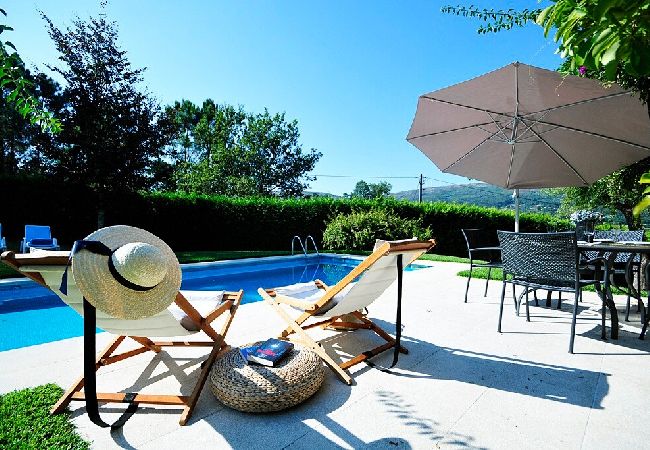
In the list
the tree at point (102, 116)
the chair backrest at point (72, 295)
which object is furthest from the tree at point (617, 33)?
the tree at point (102, 116)

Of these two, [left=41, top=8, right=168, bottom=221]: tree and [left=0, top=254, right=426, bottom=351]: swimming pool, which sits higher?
[left=41, top=8, right=168, bottom=221]: tree

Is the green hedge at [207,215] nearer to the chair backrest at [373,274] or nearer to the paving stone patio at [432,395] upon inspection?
the paving stone patio at [432,395]

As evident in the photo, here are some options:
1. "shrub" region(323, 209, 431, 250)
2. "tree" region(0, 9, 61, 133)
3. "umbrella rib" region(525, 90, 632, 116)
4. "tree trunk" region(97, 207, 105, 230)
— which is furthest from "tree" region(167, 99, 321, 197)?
"tree" region(0, 9, 61, 133)

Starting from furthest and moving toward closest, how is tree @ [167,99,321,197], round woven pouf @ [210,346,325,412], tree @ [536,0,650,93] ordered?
tree @ [167,99,321,197], round woven pouf @ [210,346,325,412], tree @ [536,0,650,93]

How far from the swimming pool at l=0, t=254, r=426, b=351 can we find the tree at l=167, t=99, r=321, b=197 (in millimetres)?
18038

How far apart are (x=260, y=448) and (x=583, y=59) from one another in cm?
205

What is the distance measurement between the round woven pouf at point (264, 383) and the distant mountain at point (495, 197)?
5.45 m

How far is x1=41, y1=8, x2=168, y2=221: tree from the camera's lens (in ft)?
35.5

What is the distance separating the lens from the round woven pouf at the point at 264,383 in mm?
2137

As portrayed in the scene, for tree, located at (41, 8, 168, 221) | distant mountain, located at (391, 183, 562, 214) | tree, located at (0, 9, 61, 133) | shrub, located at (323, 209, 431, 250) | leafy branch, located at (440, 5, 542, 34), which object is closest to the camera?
tree, located at (0, 9, 61, 133)

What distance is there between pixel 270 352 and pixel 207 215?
1237 cm

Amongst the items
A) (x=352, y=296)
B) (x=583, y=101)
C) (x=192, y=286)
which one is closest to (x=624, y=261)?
(x=583, y=101)

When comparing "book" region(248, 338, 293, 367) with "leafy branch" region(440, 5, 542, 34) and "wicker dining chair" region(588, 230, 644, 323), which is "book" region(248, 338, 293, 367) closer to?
"leafy branch" region(440, 5, 542, 34)

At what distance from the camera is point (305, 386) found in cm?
225
